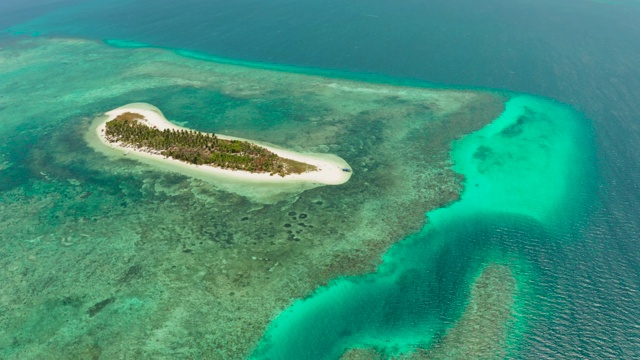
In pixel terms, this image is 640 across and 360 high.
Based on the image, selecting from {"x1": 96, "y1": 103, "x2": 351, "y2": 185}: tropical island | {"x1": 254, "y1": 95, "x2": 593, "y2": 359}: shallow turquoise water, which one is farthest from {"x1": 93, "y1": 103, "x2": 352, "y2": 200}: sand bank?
{"x1": 254, "y1": 95, "x2": 593, "y2": 359}: shallow turquoise water

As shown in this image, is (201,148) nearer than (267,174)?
No

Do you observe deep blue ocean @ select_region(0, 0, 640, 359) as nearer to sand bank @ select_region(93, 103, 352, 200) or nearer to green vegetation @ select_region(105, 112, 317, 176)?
sand bank @ select_region(93, 103, 352, 200)

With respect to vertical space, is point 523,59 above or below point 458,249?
above

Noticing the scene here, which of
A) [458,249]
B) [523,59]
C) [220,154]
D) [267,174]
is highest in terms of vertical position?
[523,59]

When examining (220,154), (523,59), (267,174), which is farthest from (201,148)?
(523,59)

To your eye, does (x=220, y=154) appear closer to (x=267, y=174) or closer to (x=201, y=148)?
(x=201, y=148)

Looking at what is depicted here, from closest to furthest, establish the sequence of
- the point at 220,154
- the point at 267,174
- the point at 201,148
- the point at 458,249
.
Answer: the point at 458,249 → the point at 267,174 → the point at 220,154 → the point at 201,148

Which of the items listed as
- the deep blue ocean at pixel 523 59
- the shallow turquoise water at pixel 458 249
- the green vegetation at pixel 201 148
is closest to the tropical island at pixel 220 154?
the green vegetation at pixel 201 148
